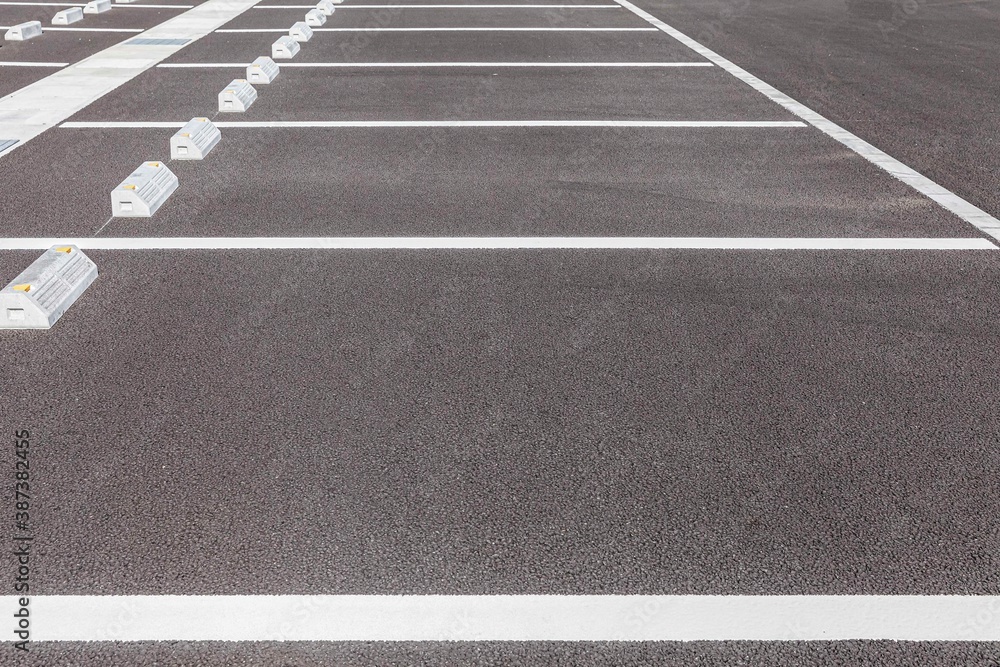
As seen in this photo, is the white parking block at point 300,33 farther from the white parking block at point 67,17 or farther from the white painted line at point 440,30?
the white parking block at point 67,17

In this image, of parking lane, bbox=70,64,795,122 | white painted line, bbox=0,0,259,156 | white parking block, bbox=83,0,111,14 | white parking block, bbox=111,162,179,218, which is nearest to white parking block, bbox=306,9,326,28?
white painted line, bbox=0,0,259,156

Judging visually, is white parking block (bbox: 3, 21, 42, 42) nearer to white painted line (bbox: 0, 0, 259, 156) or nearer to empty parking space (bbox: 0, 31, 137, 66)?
empty parking space (bbox: 0, 31, 137, 66)

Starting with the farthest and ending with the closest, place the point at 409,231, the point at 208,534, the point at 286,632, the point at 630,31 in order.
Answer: the point at 630,31
the point at 409,231
the point at 208,534
the point at 286,632

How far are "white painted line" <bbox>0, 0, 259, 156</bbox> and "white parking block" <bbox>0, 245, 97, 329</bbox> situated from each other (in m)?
2.97

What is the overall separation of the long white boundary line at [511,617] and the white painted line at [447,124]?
574 centimetres

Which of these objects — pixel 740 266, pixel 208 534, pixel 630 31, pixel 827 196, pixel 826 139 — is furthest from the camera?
pixel 630 31

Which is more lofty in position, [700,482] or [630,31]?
[700,482]

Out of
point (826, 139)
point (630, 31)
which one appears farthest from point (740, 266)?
point (630, 31)

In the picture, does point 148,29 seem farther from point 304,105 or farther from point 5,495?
point 5,495

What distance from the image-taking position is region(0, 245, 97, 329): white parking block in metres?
3.99

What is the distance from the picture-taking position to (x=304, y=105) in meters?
8.36

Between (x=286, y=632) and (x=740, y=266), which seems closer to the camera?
(x=286, y=632)

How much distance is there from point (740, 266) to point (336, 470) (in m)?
2.72

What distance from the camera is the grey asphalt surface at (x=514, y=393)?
8.39 feet
